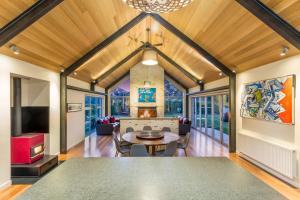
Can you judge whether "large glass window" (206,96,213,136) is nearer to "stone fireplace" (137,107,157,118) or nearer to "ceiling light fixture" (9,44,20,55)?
"stone fireplace" (137,107,157,118)

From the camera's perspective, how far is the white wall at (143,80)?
10547mm

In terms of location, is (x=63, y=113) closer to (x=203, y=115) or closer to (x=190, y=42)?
(x=190, y=42)

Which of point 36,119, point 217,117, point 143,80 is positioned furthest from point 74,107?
point 217,117

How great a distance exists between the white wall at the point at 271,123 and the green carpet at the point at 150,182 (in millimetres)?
2793

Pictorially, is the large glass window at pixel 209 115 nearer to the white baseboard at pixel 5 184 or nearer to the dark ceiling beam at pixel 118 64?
the dark ceiling beam at pixel 118 64

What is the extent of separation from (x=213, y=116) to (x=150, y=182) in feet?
24.9

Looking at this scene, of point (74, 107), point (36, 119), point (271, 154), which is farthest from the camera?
point (74, 107)

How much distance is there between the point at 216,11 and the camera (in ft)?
12.3

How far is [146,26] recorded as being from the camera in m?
6.09

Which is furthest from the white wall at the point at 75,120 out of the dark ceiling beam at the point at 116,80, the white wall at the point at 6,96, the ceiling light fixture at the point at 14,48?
the dark ceiling beam at the point at 116,80

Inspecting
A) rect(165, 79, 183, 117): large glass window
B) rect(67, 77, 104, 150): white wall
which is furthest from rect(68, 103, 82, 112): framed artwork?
rect(165, 79, 183, 117): large glass window

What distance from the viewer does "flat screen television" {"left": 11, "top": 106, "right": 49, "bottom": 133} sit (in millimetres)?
4965

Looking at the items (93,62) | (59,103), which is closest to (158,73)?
(93,62)

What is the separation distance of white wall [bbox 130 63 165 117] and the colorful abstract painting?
5.76 metres
